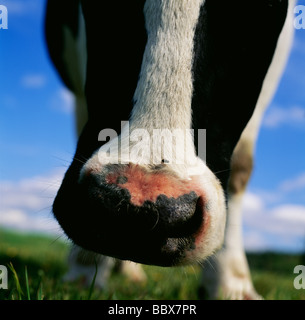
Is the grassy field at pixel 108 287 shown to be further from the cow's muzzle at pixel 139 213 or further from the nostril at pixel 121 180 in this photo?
the nostril at pixel 121 180

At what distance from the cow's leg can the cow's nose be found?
1.30 metres

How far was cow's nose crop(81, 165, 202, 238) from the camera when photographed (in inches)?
61.3

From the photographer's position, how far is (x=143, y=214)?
1.56m

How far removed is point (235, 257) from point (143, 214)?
1.69 metres

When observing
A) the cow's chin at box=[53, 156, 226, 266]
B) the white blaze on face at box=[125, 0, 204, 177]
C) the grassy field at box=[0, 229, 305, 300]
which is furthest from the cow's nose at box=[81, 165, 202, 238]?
the grassy field at box=[0, 229, 305, 300]

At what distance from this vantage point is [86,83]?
2309 millimetres

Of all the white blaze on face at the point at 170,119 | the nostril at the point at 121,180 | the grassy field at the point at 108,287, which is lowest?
the grassy field at the point at 108,287

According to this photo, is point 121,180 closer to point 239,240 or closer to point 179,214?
point 179,214

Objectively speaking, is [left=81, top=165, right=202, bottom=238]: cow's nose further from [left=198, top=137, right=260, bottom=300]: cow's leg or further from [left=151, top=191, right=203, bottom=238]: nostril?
[left=198, top=137, right=260, bottom=300]: cow's leg

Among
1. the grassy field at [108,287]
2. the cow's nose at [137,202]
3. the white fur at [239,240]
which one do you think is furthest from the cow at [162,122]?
the white fur at [239,240]

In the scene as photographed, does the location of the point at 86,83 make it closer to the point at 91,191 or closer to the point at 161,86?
the point at 161,86

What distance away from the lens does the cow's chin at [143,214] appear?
1563 millimetres

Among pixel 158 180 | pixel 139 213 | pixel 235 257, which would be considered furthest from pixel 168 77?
pixel 235 257
